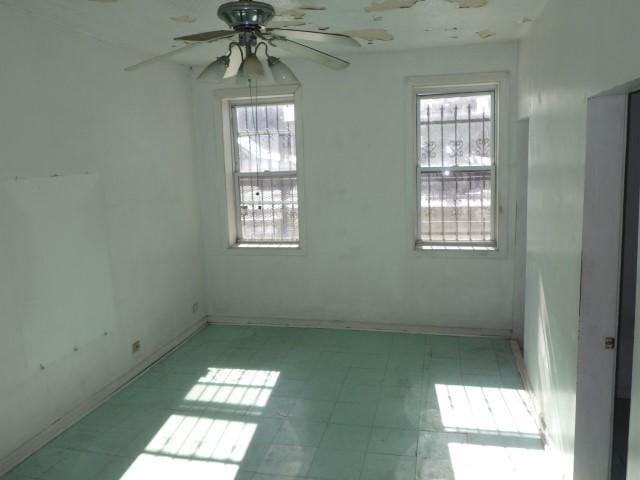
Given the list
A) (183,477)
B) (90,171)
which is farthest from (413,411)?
(90,171)

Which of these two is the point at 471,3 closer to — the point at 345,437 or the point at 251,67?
the point at 251,67

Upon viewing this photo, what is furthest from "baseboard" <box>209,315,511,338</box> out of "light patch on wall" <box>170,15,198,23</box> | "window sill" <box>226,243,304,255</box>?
"light patch on wall" <box>170,15,198,23</box>

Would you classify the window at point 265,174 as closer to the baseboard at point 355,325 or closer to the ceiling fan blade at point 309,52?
the baseboard at point 355,325

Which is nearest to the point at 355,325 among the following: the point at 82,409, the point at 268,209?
the point at 268,209

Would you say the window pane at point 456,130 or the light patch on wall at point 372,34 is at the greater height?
the light patch on wall at point 372,34

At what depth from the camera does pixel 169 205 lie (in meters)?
5.08

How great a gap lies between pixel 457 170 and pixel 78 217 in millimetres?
3411

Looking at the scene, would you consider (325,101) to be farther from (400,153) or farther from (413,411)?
(413,411)

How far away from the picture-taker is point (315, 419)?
3699mm

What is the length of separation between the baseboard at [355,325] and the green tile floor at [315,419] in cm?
16

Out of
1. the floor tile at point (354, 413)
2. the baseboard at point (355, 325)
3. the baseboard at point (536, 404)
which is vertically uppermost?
the baseboard at point (355, 325)

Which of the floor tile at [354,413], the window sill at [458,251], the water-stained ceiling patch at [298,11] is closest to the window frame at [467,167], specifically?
the window sill at [458,251]

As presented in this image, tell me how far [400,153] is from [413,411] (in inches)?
97.4

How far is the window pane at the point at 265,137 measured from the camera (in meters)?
5.46
